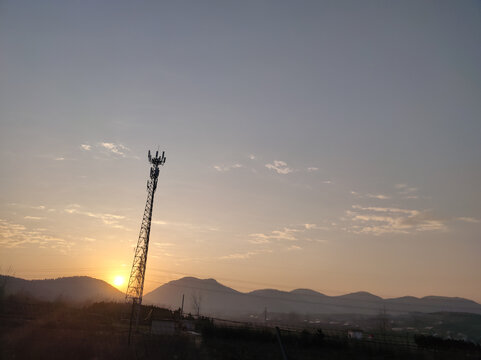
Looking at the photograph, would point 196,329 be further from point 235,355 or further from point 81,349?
point 81,349

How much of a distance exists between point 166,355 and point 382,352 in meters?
22.4

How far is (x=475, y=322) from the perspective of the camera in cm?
17688

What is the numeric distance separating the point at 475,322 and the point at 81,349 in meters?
212

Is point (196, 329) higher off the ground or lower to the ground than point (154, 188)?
lower

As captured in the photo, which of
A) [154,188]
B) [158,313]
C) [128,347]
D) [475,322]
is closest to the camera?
[128,347]

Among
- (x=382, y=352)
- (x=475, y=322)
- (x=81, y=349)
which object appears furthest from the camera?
(x=475, y=322)

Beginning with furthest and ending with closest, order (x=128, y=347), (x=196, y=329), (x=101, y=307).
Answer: (x=101, y=307) < (x=196, y=329) < (x=128, y=347)

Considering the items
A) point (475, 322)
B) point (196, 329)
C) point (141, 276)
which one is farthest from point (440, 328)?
point (141, 276)

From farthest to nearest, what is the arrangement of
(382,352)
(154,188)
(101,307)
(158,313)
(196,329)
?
1. (101,307)
2. (158,313)
3. (196,329)
4. (154,188)
5. (382,352)

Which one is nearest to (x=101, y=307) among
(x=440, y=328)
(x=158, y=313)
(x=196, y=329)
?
(x=158, y=313)

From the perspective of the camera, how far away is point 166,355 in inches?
890

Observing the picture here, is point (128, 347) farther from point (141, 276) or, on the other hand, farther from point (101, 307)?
point (101, 307)

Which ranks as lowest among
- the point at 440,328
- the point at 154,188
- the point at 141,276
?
the point at 440,328

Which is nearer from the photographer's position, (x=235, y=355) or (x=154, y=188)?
(x=235, y=355)
